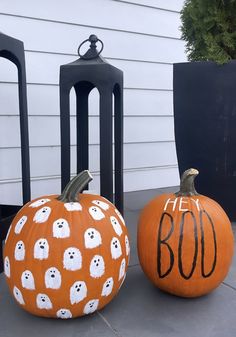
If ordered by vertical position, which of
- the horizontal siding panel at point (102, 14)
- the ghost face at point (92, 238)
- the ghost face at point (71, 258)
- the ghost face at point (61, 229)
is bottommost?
the ghost face at point (71, 258)

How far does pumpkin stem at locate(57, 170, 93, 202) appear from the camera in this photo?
1.28 metres

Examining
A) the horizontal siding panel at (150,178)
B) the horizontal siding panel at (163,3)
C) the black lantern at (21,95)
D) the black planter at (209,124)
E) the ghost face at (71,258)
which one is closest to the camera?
the ghost face at (71,258)

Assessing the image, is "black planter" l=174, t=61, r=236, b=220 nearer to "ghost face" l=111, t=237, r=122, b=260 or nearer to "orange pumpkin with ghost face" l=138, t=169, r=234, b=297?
"orange pumpkin with ghost face" l=138, t=169, r=234, b=297

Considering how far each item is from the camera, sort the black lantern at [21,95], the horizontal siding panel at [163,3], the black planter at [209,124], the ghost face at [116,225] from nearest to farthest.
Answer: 1. the ghost face at [116,225]
2. the black lantern at [21,95]
3. the black planter at [209,124]
4. the horizontal siding panel at [163,3]

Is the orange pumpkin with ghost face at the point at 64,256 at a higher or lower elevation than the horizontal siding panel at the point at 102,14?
lower

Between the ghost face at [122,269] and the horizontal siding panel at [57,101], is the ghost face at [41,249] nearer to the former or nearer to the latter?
the ghost face at [122,269]

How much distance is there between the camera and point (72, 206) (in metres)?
1.26

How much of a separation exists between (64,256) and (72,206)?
0.56ft

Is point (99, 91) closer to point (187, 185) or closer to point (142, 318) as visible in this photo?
point (187, 185)

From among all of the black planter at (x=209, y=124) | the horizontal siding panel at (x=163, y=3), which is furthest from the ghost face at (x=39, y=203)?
the horizontal siding panel at (x=163, y=3)

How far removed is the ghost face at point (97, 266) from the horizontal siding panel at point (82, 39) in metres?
1.84

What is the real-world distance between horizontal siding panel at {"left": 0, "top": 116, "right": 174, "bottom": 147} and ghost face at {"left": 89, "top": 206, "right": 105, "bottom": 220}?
57.6 inches

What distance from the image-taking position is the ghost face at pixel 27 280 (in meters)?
1.20

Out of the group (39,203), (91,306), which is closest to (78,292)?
(91,306)
